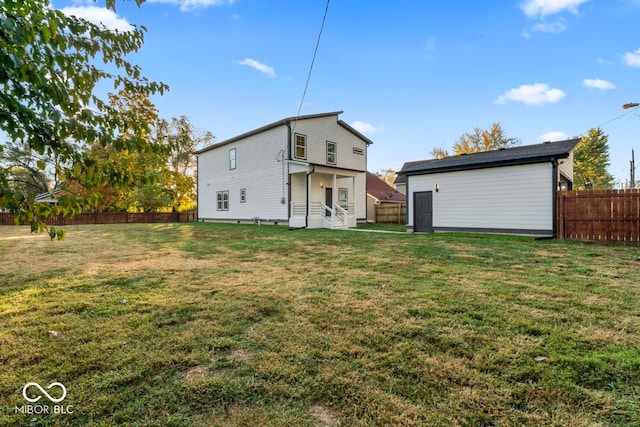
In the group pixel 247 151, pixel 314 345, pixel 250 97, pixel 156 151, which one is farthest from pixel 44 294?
pixel 247 151

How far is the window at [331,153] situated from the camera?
1858 centimetres

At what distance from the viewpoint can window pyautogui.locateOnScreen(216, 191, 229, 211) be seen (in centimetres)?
2159

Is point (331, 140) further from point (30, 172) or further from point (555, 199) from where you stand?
point (30, 172)

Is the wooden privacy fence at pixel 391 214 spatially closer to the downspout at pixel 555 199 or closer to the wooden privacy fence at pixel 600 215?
the downspout at pixel 555 199

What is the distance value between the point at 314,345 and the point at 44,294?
360 centimetres

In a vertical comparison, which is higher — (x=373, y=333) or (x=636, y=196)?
(x=636, y=196)

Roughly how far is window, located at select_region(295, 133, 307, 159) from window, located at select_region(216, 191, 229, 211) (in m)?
7.15

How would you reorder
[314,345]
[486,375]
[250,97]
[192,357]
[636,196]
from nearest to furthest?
[486,375]
[192,357]
[314,345]
[636,196]
[250,97]

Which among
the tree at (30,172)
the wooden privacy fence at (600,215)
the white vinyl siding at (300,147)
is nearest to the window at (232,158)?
the white vinyl siding at (300,147)

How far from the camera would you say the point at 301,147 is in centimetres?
1712

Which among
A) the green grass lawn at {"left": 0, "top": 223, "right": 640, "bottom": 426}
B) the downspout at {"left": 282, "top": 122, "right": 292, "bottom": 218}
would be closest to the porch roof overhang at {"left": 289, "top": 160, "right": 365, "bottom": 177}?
the downspout at {"left": 282, "top": 122, "right": 292, "bottom": 218}

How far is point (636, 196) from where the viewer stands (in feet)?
27.9

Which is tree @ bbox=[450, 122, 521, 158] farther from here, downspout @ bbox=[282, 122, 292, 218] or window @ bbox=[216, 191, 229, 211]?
window @ bbox=[216, 191, 229, 211]

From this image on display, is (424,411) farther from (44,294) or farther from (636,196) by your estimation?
(636,196)
